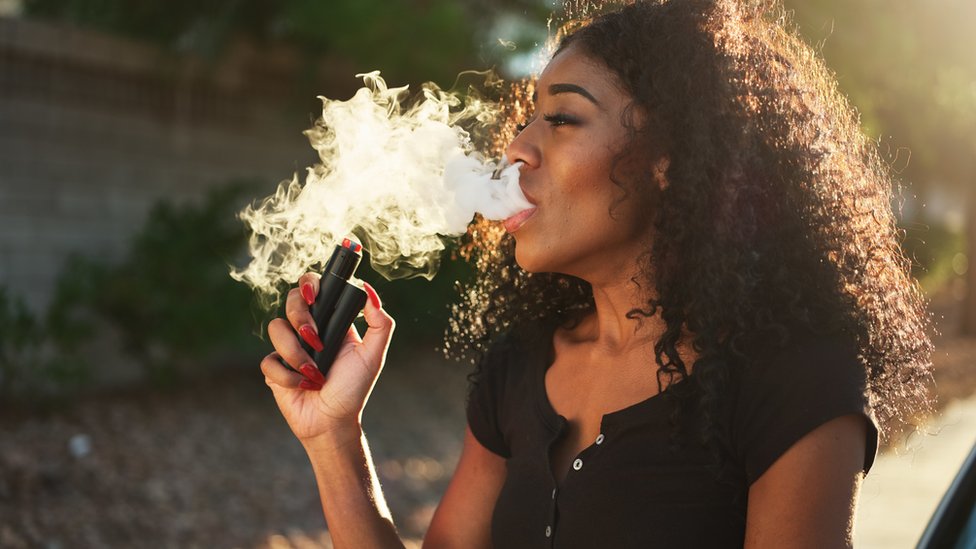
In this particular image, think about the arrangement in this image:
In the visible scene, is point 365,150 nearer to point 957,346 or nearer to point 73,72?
point 73,72

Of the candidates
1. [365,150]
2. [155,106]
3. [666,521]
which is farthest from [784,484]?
[155,106]

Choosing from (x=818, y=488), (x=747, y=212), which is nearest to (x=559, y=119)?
(x=747, y=212)

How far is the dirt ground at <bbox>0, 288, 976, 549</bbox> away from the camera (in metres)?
5.49

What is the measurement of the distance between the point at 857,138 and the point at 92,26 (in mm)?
7144

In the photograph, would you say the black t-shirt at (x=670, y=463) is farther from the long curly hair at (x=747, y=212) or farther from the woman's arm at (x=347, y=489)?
the woman's arm at (x=347, y=489)

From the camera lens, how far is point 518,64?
6891 mm

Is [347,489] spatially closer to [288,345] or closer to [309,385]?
[309,385]

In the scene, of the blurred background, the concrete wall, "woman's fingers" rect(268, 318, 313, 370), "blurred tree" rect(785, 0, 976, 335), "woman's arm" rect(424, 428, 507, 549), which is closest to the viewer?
"woman's fingers" rect(268, 318, 313, 370)

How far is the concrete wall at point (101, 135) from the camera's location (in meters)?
7.09

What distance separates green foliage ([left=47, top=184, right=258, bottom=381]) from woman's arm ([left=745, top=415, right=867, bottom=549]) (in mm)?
6064

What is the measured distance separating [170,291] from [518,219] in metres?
5.76

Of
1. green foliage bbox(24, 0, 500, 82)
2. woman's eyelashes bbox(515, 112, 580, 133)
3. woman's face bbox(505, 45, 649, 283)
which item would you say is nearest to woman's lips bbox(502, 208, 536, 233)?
woman's face bbox(505, 45, 649, 283)

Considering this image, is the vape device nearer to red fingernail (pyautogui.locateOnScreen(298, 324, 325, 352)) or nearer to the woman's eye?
red fingernail (pyautogui.locateOnScreen(298, 324, 325, 352))

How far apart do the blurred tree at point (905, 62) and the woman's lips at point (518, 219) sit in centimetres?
414
